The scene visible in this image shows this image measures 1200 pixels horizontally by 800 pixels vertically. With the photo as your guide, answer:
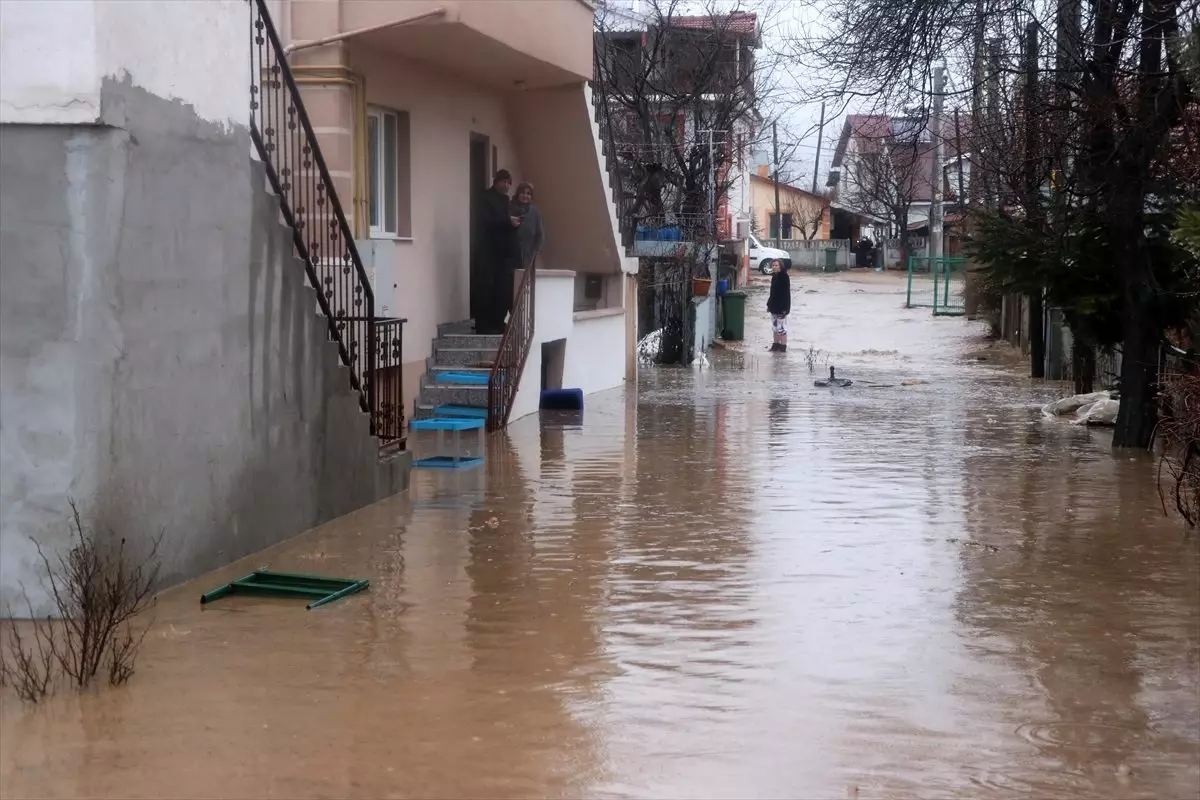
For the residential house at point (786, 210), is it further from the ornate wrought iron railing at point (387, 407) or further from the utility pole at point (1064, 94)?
the ornate wrought iron railing at point (387, 407)

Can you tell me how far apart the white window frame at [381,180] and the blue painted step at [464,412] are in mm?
2022

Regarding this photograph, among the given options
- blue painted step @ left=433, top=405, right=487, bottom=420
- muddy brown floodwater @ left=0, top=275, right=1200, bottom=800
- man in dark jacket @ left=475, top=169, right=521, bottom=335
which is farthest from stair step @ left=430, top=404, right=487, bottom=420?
muddy brown floodwater @ left=0, top=275, right=1200, bottom=800

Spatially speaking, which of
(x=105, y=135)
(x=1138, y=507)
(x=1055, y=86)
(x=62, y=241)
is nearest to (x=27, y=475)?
(x=62, y=241)

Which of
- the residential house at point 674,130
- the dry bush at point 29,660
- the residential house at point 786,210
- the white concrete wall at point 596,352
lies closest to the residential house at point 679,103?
the residential house at point 674,130

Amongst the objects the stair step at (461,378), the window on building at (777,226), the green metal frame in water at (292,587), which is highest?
the window on building at (777,226)

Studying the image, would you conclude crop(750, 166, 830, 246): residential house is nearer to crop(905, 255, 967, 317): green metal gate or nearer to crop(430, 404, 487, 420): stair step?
crop(905, 255, 967, 317): green metal gate

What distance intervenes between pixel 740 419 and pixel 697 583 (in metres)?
9.33

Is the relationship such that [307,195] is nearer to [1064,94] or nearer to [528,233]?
[528,233]

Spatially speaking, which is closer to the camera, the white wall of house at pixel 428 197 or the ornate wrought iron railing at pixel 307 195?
the ornate wrought iron railing at pixel 307 195

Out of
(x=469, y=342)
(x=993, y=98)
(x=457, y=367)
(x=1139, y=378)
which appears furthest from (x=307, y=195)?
(x=993, y=98)

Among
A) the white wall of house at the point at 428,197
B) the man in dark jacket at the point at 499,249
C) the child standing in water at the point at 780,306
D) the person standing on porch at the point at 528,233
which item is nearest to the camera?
the white wall of house at the point at 428,197

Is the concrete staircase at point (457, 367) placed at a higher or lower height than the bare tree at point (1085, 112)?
lower

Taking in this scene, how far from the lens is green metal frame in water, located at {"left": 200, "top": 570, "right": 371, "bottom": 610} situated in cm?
760

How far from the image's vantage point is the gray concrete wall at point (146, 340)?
6980 mm
